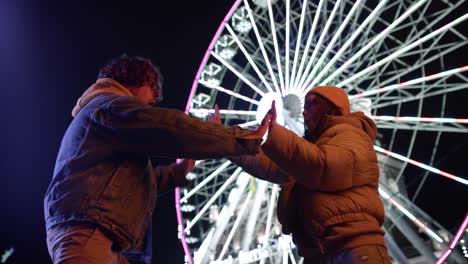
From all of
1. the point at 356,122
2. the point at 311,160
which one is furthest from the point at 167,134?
the point at 356,122

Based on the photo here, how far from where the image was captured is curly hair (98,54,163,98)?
84.1 inches

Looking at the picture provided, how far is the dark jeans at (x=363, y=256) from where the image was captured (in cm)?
162

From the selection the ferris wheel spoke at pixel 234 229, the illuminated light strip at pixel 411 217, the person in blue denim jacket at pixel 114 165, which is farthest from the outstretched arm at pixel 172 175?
the ferris wheel spoke at pixel 234 229

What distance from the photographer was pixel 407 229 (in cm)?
740

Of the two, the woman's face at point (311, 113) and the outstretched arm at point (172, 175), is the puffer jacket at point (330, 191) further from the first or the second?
the outstretched arm at point (172, 175)

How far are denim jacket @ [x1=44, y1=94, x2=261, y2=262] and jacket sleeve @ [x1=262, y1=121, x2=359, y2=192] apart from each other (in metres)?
0.12

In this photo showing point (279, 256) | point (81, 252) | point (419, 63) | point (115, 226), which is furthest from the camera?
point (419, 63)

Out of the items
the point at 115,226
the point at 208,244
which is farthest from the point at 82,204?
the point at 208,244

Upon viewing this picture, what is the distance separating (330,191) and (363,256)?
319 mm

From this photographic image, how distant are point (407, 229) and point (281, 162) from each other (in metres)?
6.71

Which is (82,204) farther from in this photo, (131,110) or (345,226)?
(345,226)

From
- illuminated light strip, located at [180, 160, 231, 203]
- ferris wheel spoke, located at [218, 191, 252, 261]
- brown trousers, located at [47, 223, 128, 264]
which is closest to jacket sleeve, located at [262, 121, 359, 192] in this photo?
brown trousers, located at [47, 223, 128, 264]

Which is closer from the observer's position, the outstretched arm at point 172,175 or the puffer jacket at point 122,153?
the puffer jacket at point 122,153

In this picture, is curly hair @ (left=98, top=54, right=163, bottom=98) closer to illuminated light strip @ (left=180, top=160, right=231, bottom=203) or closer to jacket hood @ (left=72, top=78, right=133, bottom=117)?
jacket hood @ (left=72, top=78, right=133, bottom=117)
